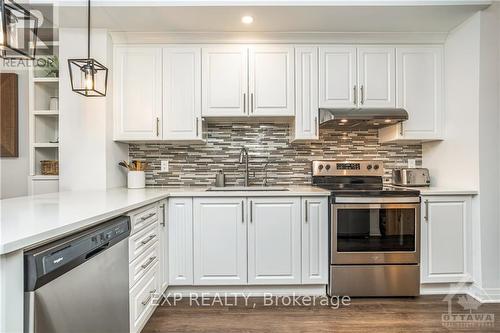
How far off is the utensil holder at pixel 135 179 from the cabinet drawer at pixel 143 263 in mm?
770

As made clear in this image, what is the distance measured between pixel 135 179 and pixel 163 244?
2.48 feet

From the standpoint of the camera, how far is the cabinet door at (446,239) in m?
2.36

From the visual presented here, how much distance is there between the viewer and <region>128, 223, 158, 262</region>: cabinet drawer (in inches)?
64.2

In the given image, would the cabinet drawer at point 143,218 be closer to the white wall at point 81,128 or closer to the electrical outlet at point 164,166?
the white wall at point 81,128

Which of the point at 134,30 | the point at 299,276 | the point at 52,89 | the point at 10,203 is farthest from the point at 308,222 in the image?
the point at 52,89

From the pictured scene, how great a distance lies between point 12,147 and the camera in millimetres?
2684

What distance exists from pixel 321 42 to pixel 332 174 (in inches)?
49.3

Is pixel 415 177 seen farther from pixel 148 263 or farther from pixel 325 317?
pixel 148 263

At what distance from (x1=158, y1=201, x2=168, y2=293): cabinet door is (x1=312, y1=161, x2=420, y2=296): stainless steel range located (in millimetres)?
1318

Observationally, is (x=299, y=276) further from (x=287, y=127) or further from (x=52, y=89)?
(x=52, y=89)

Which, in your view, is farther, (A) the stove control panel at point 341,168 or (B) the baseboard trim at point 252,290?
(A) the stove control panel at point 341,168

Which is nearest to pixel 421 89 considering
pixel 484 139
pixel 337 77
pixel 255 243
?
pixel 484 139

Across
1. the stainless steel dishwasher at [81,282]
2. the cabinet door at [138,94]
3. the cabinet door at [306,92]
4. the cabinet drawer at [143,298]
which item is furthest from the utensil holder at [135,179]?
the cabinet door at [306,92]

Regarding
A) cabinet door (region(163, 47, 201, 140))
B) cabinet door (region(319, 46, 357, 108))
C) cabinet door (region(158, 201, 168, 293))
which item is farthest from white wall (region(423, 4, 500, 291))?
cabinet door (region(158, 201, 168, 293))
